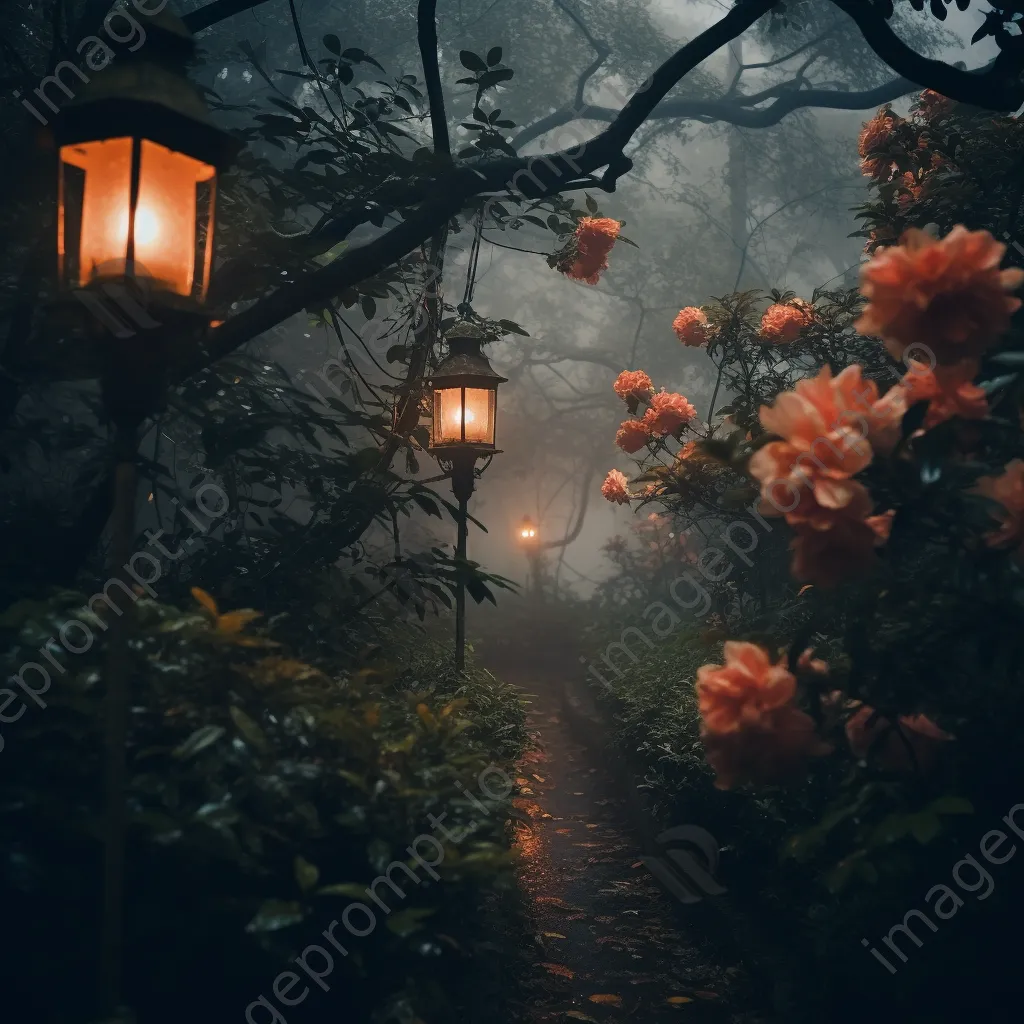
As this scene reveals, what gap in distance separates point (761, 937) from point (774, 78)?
21058 mm

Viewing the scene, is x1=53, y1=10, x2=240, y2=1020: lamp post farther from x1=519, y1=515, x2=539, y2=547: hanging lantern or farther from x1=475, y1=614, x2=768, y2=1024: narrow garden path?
x1=519, y1=515, x2=539, y2=547: hanging lantern

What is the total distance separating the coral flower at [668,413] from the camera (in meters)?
7.89

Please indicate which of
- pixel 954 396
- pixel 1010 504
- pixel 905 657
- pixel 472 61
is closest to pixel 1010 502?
pixel 1010 504

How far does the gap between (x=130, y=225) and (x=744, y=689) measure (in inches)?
87.3

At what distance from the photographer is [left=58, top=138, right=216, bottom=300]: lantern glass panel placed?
2.46 metres

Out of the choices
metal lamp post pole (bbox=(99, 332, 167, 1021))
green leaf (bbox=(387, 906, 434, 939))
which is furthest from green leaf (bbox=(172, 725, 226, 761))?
green leaf (bbox=(387, 906, 434, 939))

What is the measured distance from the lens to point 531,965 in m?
4.30

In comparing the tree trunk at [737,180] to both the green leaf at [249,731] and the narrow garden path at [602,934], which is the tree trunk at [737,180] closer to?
the narrow garden path at [602,934]

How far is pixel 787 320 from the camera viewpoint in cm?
714

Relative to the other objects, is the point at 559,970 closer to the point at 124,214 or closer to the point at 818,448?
the point at 818,448

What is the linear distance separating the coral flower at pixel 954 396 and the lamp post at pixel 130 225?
2.13 metres

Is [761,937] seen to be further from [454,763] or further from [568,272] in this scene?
[568,272]

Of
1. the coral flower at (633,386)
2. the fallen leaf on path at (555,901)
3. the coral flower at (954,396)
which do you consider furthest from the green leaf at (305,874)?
the coral flower at (633,386)

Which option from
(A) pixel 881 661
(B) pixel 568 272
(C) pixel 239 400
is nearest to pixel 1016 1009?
(A) pixel 881 661
